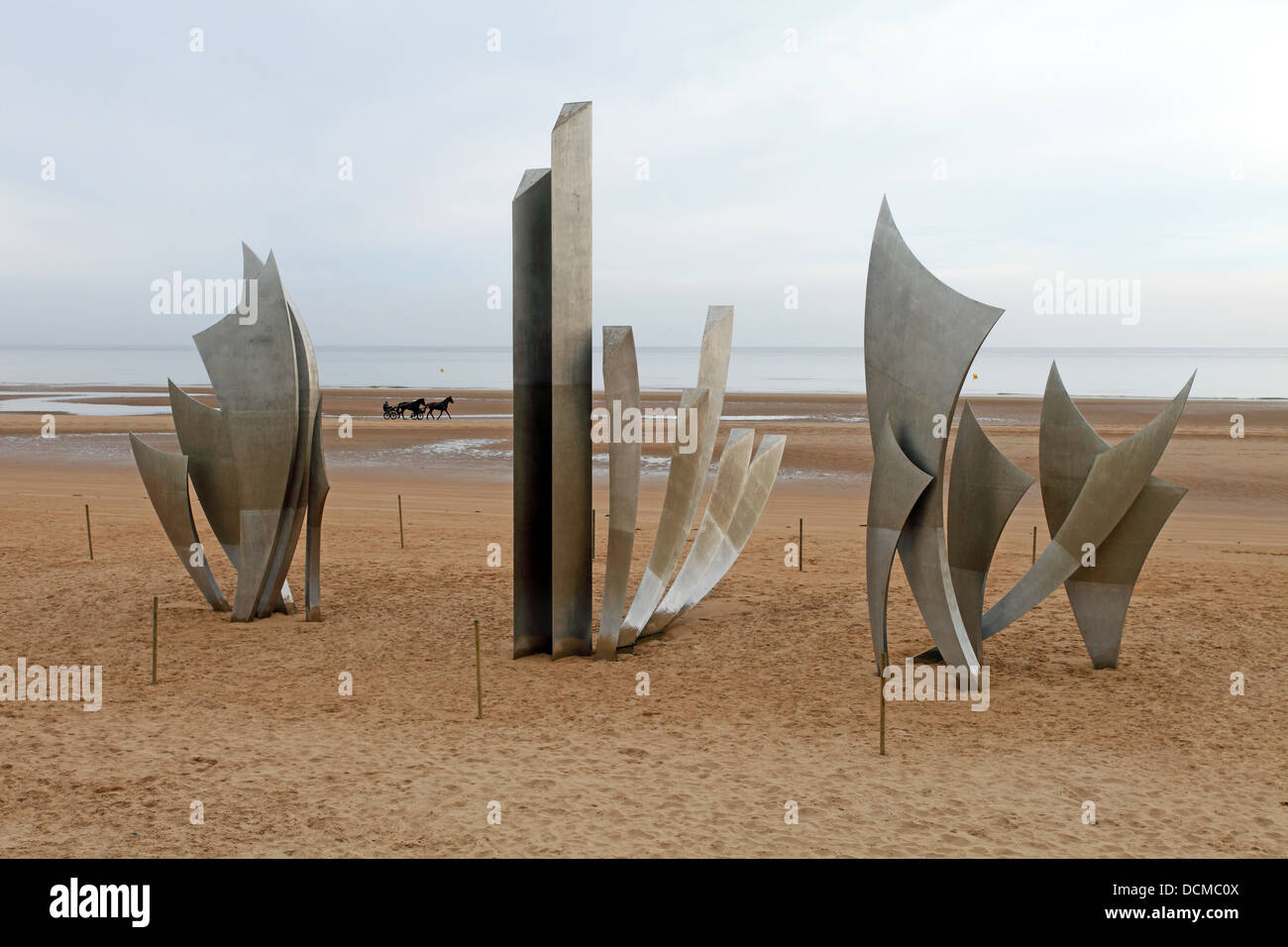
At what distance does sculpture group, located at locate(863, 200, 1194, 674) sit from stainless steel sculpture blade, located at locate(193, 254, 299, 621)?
701 cm

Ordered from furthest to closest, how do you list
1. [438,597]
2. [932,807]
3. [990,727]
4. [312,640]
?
[438,597] → [312,640] → [990,727] → [932,807]

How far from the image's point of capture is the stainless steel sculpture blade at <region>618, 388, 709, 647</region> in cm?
1170

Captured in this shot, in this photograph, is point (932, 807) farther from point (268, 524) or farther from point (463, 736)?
point (268, 524)

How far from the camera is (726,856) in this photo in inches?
261

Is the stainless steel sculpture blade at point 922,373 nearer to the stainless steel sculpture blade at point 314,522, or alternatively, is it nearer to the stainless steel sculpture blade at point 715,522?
the stainless steel sculpture blade at point 715,522

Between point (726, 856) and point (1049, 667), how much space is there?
5894mm

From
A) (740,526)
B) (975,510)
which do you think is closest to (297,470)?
(740,526)

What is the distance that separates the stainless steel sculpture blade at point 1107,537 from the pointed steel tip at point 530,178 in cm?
595

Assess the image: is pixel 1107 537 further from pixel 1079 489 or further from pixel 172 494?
pixel 172 494

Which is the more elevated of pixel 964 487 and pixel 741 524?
pixel 964 487

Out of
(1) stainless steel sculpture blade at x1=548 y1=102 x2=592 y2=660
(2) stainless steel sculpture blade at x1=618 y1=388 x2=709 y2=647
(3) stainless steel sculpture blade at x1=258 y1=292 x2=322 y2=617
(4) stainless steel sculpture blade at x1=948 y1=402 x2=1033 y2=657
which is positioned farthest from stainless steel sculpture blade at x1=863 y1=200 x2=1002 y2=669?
(3) stainless steel sculpture blade at x1=258 y1=292 x2=322 y2=617

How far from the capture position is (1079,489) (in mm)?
10742

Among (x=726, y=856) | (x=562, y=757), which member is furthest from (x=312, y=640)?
(x=726, y=856)

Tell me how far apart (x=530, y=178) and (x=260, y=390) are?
14.1 feet
